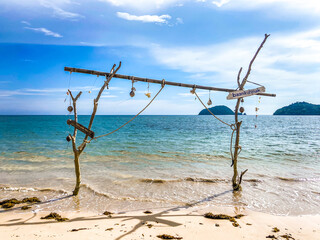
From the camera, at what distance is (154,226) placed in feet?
16.8

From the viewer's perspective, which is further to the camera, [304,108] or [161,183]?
[304,108]

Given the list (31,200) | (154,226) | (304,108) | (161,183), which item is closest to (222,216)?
(154,226)

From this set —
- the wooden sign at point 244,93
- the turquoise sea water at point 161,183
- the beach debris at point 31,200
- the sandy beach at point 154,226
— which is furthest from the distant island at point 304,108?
the beach debris at point 31,200

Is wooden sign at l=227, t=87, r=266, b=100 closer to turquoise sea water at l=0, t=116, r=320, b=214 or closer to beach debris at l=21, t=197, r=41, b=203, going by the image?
turquoise sea water at l=0, t=116, r=320, b=214

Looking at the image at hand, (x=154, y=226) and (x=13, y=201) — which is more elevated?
(x=154, y=226)

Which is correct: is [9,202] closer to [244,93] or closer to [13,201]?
[13,201]

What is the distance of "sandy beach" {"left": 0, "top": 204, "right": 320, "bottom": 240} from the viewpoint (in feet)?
15.2

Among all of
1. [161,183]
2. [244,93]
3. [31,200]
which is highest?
[244,93]

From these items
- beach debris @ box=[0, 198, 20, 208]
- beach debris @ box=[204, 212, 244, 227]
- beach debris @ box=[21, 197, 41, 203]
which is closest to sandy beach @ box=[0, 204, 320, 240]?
beach debris @ box=[204, 212, 244, 227]

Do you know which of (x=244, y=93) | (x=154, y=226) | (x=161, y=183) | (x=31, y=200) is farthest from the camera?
(x=161, y=183)

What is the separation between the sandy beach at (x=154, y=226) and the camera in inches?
182

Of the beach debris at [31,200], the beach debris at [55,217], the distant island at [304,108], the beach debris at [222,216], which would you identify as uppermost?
the distant island at [304,108]

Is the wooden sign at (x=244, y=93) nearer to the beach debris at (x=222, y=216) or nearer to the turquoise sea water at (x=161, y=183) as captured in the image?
the turquoise sea water at (x=161, y=183)

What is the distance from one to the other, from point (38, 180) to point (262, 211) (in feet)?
32.3
